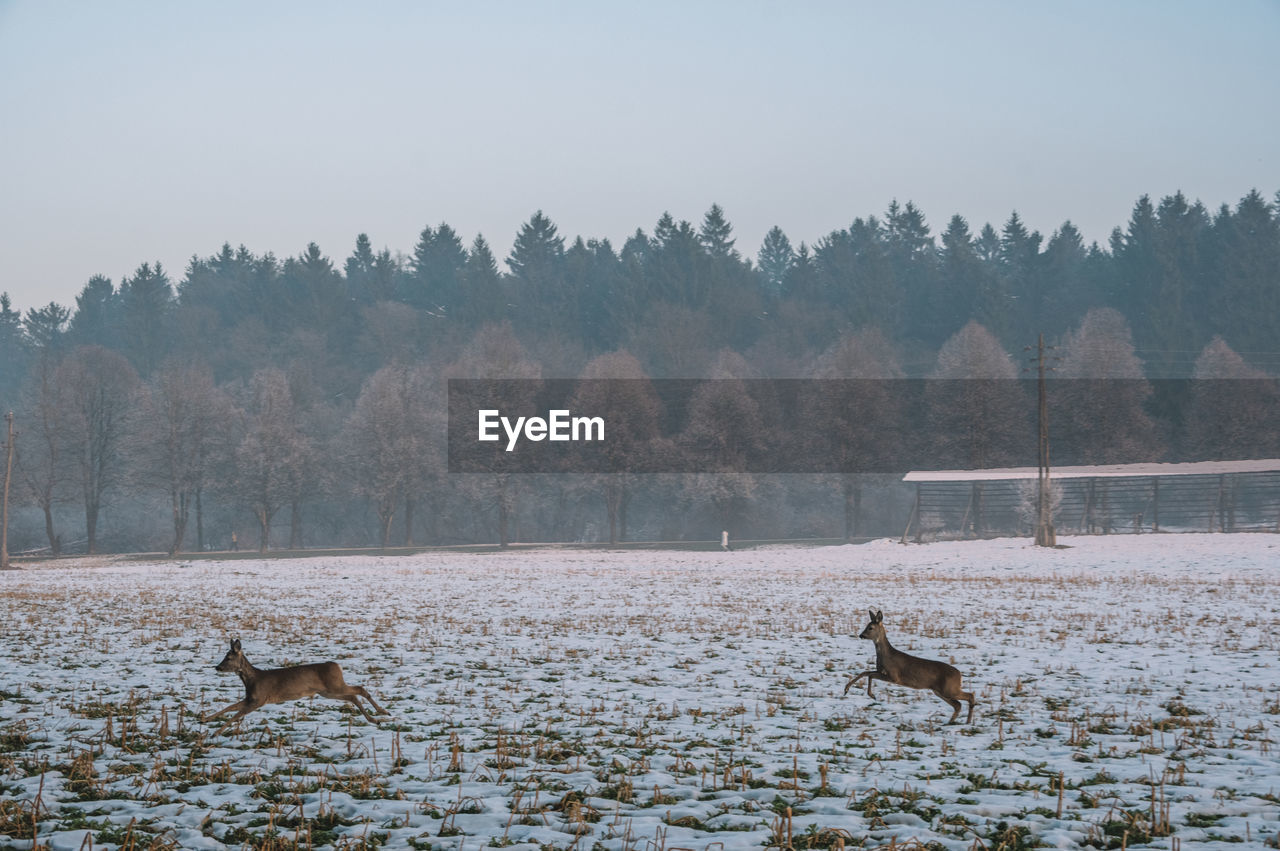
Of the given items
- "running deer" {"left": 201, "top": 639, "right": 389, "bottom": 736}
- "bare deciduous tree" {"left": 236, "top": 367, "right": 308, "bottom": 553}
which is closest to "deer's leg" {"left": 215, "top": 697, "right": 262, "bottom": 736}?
"running deer" {"left": 201, "top": 639, "right": 389, "bottom": 736}

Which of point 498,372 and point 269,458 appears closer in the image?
point 269,458

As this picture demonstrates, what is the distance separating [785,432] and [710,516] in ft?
34.6

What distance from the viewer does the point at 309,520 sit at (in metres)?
107

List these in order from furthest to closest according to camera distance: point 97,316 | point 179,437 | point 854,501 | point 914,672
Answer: point 97,316 → point 854,501 → point 179,437 → point 914,672

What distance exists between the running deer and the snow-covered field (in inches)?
15.1

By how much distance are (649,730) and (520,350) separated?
85454mm

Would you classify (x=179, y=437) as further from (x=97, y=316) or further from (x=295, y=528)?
(x=97, y=316)

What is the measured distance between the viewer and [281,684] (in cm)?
1198

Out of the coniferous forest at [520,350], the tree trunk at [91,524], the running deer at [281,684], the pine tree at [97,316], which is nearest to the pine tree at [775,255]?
the coniferous forest at [520,350]

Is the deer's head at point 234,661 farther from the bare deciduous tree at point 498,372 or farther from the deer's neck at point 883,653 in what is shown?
the bare deciduous tree at point 498,372

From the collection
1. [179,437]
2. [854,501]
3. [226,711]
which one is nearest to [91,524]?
[179,437]

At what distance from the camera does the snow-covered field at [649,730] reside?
8.29 metres

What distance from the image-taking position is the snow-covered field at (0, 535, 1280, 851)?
326 inches

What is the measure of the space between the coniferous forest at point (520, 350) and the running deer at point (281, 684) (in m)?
71.3
